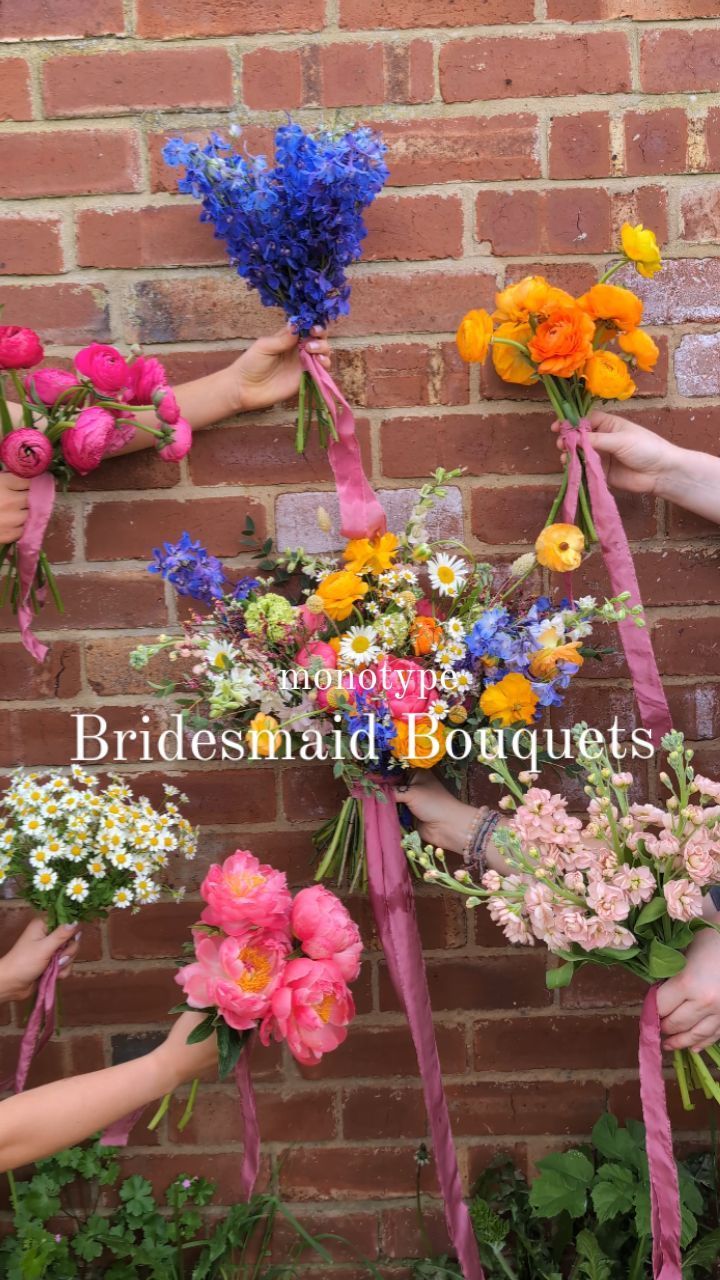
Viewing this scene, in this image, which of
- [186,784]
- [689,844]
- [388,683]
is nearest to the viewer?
[689,844]

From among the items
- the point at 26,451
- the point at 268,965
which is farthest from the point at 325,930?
the point at 26,451

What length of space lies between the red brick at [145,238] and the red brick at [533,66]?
16.9 inches

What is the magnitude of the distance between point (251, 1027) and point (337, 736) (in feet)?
1.24

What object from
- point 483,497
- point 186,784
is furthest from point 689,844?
point 186,784

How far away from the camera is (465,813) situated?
1503mm

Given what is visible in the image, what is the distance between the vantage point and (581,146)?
1585mm

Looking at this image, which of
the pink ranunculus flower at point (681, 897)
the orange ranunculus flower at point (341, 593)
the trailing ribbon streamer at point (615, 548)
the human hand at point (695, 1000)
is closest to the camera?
the pink ranunculus flower at point (681, 897)

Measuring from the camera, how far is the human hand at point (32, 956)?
144 cm

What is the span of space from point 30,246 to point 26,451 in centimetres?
42

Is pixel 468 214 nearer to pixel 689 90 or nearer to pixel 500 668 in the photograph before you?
pixel 689 90

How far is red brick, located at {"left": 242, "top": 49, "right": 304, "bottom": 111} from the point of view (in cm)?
155

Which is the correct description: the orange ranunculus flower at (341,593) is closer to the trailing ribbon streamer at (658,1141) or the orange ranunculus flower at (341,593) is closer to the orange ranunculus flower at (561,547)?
the orange ranunculus flower at (561,547)

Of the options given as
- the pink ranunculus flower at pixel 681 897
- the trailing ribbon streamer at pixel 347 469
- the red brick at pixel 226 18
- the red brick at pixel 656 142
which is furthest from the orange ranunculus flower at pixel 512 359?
the pink ranunculus flower at pixel 681 897

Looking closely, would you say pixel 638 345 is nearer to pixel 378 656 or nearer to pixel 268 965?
pixel 378 656
